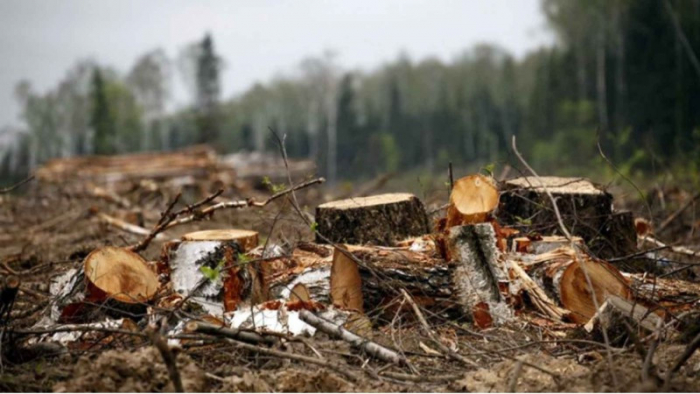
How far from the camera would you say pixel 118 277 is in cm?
451

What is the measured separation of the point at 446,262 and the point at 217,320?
4.98 feet

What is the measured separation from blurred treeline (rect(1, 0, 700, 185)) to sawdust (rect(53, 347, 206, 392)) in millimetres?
18815

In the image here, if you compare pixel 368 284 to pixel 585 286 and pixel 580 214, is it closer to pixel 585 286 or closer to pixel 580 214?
pixel 585 286

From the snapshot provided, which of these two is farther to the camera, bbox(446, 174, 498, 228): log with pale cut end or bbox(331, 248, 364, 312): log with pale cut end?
bbox(446, 174, 498, 228): log with pale cut end

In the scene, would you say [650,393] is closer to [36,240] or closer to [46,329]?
[46,329]

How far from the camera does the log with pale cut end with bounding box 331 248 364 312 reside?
454 centimetres

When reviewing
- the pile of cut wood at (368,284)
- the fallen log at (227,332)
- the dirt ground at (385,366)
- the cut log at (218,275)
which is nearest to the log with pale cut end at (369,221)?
the pile of cut wood at (368,284)

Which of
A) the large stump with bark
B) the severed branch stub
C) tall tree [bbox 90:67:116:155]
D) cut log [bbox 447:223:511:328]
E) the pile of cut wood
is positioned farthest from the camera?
tall tree [bbox 90:67:116:155]

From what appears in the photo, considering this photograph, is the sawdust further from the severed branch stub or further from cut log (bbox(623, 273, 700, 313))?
cut log (bbox(623, 273, 700, 313))

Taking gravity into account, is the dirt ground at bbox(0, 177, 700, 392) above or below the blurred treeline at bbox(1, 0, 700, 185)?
below

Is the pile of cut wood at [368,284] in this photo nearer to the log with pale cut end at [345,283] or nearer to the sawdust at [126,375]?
the log with pale cut end at [345,283]

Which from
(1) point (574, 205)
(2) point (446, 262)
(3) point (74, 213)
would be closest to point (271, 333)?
(2) point (446, 262)

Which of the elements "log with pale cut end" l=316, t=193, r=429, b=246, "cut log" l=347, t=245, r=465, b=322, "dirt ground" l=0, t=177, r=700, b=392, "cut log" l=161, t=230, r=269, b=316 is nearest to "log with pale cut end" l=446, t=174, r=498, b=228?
"cut log" l=347, t=245, r=465, b=322

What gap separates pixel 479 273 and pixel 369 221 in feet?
3.26
